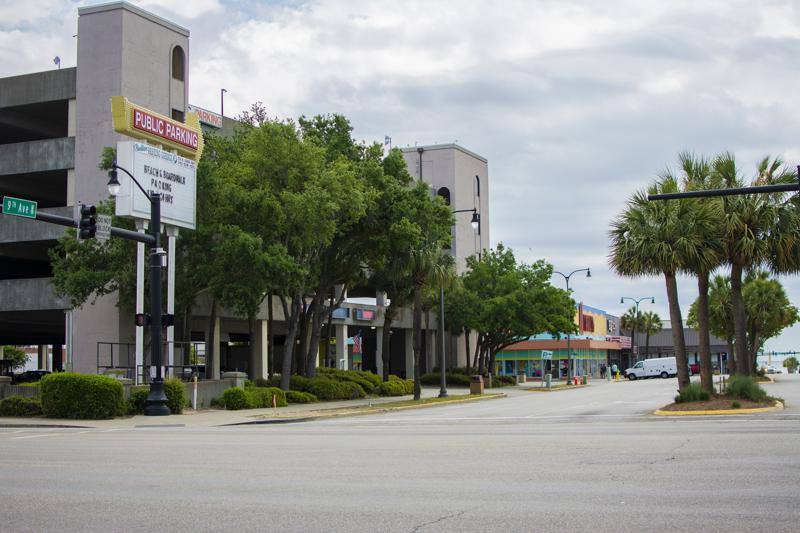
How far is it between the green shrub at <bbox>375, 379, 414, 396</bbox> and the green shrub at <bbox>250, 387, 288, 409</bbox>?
1021 cm

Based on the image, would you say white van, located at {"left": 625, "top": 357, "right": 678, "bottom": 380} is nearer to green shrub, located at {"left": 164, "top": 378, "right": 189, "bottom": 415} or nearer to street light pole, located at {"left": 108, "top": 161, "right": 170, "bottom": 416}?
green shrub, located at {"left": 164, "top": 378, "right": 189, "bottom": 415}

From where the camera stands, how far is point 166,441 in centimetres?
1872

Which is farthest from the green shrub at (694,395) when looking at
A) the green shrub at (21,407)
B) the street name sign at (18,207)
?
the green shrub at (21,407)

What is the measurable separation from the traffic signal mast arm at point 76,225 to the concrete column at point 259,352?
19.4m

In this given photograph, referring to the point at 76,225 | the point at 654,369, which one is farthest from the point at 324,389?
the point at 654,369

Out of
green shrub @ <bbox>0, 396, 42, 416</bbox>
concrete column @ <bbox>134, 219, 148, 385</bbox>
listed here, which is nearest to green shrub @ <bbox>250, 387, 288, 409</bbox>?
concrete column @ <bbox>134, 219, 148, 385</bbox>

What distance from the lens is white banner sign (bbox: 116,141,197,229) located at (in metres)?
31.5

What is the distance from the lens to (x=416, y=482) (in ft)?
36.5

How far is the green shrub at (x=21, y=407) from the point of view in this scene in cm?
2984

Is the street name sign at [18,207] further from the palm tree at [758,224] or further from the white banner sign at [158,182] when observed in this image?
the palm tree at [758,224]

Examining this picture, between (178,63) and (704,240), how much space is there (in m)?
28.2

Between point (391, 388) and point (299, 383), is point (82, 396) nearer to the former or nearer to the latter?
point (299, 383)

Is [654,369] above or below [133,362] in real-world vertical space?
below

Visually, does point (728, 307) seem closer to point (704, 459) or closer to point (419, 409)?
point (419, 409)
